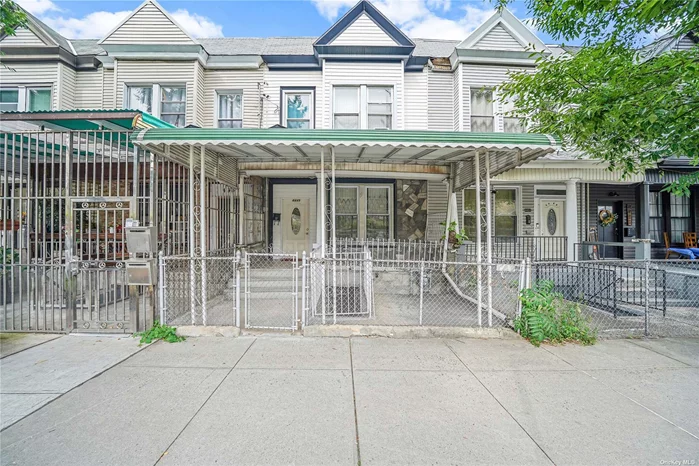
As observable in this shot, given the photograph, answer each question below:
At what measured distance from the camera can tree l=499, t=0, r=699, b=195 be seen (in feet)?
15.5

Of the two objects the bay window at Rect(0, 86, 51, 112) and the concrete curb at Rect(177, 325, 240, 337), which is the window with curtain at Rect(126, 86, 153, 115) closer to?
the bay window at Rect(0, 86, 51, 112)

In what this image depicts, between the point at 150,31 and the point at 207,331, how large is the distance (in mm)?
9689

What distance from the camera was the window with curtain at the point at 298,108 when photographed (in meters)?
10.4

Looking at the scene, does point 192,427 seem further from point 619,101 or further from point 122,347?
point 619,101

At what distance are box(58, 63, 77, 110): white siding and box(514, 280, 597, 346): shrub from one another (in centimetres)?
1311

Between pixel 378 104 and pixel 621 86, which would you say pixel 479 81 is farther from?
pixel 621 86

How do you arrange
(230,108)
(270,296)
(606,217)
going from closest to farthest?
(270,296) → (230,108) → (606,217)

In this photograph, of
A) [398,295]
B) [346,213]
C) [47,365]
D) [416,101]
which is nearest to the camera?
[47,365]

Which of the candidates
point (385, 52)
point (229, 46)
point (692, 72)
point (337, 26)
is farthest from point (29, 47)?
point (692, 72)

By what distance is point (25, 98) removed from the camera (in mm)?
10016

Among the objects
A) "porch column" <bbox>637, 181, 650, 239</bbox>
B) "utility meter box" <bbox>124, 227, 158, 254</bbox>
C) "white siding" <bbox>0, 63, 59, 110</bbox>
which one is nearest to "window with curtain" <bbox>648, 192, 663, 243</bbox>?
"porch column" <bbox>637, 181, 650, 239</bbox>

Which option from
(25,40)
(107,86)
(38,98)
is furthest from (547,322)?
(25,40)

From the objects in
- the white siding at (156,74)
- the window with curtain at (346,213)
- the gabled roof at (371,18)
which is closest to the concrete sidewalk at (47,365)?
the window with curtain at (346,213)

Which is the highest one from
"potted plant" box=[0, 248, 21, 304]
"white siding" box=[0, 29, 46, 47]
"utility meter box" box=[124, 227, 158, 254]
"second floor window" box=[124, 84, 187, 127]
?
"white siding" box=[0, 29, 46, 47]
